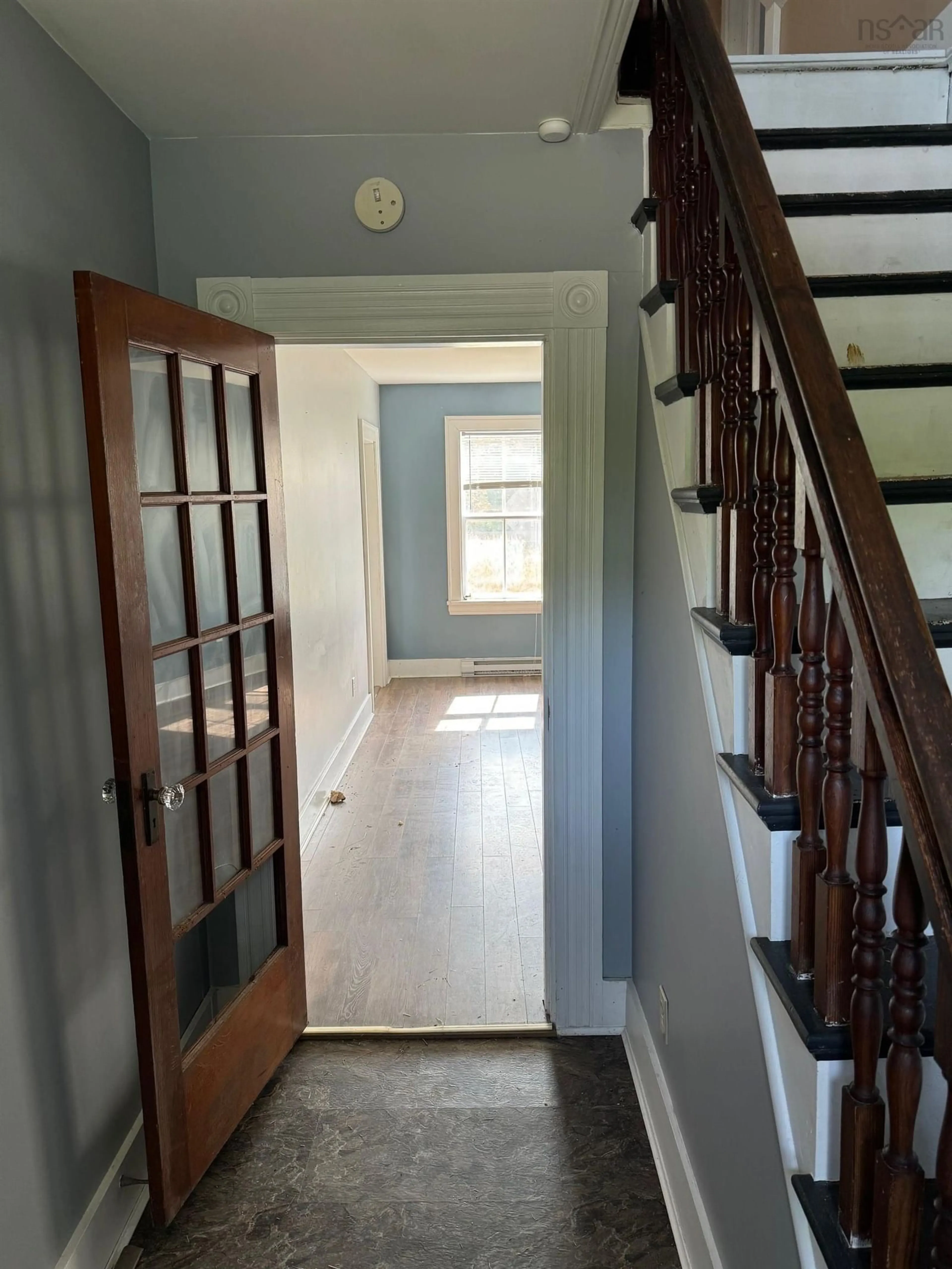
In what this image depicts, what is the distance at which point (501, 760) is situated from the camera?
5.38 meters

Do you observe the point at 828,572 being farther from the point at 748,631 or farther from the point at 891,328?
the point at 891,328

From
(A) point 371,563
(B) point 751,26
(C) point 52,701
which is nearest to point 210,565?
(C) point 52,701

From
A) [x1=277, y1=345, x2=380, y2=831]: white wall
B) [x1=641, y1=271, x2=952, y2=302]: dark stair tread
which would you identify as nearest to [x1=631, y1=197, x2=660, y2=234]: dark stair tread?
[x1=641, y1=271, x2=952, y2=302]: dark stair tread

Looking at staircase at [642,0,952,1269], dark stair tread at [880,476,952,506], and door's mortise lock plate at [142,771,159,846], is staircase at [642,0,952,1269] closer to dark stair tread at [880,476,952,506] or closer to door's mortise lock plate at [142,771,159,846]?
dark stair tread at [880,476,952,506]

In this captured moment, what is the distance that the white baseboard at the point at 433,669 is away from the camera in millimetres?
7754

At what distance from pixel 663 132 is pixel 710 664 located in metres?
1.22

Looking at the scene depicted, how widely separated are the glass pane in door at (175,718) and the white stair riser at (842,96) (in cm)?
Answer: 190

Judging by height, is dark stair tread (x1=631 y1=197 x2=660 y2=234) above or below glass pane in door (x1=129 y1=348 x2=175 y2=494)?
above

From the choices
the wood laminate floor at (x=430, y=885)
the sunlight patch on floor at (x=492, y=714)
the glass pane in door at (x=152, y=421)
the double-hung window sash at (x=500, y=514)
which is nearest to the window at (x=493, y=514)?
the double-hung window sash at (x=500, y=514)

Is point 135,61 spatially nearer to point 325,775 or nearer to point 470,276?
point 470,276

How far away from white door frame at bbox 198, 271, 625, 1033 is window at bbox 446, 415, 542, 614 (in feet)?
16.6

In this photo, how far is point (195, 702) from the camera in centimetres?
209

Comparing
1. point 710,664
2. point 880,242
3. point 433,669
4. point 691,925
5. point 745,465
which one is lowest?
point 433,669

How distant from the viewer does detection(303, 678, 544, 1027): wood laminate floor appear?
2.87 metres
